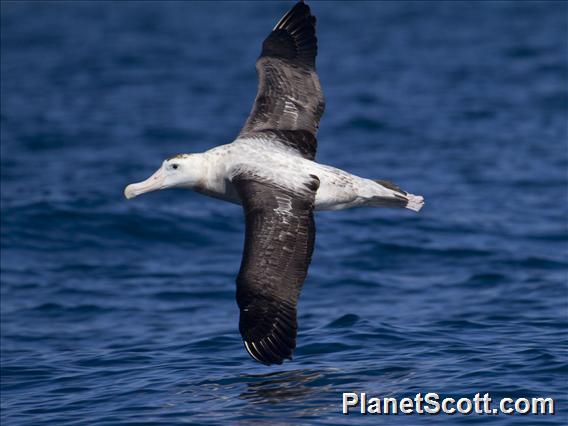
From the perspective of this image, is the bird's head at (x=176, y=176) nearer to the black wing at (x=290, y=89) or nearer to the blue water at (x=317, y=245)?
the black wing at (x=290, y=89)

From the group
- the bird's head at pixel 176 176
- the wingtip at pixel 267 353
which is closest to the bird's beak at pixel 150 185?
the bird's head at pixel 176 176

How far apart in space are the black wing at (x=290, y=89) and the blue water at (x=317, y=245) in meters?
2.04

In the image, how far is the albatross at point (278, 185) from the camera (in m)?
9.12

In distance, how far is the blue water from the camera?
9.77 metres

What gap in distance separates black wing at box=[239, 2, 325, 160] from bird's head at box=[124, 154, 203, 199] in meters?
0.80

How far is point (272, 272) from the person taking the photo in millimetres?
9227

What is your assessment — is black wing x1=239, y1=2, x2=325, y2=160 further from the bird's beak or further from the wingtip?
the wingtip

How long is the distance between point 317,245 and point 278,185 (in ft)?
19.6

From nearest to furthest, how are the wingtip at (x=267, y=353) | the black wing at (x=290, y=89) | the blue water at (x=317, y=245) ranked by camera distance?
the wingtip at (x=267, y=353) < the blue water at (x=317, y=245) < the black wing at (x=290, y=89)

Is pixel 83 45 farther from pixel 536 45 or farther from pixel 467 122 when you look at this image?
pixel 467 122

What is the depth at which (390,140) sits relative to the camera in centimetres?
2281

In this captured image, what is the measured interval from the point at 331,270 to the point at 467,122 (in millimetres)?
10221

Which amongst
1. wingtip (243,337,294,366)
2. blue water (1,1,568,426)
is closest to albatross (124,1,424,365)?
wingtip (243,337,294,366)

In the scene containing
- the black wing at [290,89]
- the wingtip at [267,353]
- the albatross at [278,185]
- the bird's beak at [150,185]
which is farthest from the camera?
the black wing at [290,89]
